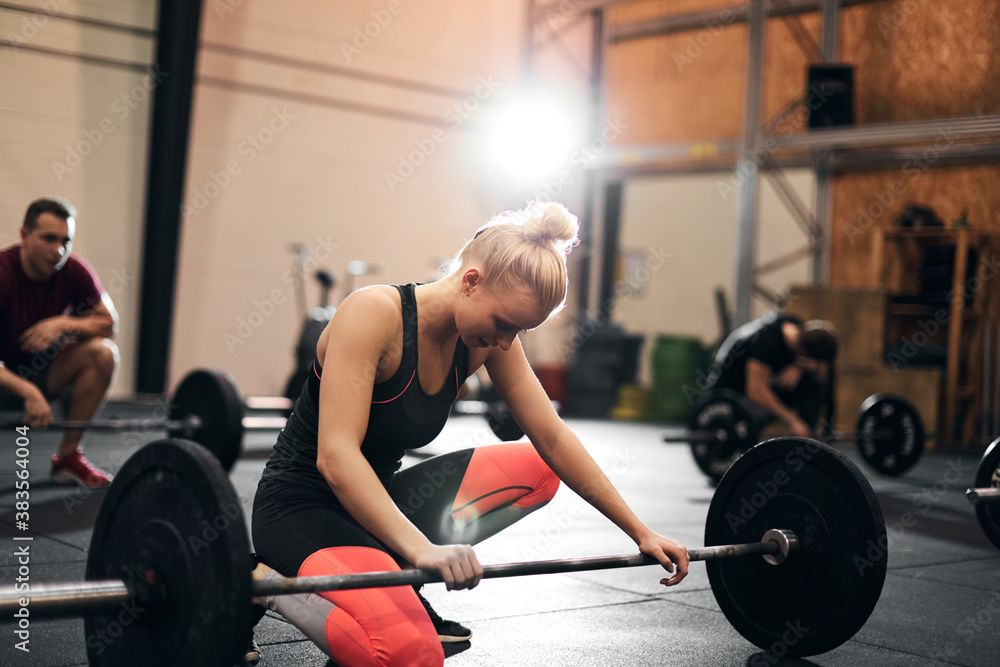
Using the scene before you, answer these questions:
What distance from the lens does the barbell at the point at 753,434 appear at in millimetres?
4266

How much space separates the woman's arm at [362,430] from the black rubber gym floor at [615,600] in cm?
46

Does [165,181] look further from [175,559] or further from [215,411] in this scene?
[175,559]

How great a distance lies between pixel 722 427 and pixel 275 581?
334cm

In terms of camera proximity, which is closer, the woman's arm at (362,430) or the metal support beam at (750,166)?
the woman's arm at (362,430)

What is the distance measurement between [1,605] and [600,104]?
29.2 feet

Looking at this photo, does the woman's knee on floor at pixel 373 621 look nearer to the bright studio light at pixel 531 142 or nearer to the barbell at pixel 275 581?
the barbell at pixel 275 581

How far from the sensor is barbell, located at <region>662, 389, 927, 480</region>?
4266mm

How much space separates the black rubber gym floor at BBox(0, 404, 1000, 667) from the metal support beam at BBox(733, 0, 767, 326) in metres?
3.77

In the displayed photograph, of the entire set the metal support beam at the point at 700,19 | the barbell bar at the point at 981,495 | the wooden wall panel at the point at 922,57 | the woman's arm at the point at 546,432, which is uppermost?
the metal support beam at the point at 700,19

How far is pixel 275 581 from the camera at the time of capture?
4.19 feet

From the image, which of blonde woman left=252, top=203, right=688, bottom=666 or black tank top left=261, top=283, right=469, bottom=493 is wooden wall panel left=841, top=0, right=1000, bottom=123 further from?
black tank top left=261, top=283, right=469, bottom=493

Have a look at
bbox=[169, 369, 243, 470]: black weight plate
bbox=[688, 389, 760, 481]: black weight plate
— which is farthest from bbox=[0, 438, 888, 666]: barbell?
bbox=[688, 389, 760, 481]: black weight plate

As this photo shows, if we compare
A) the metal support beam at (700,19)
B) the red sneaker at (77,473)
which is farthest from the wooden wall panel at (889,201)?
the red sneaker at (77,473)

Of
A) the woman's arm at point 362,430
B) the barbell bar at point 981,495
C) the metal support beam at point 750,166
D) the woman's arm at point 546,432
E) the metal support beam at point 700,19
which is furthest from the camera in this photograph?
the metal support beam at point 700,19
